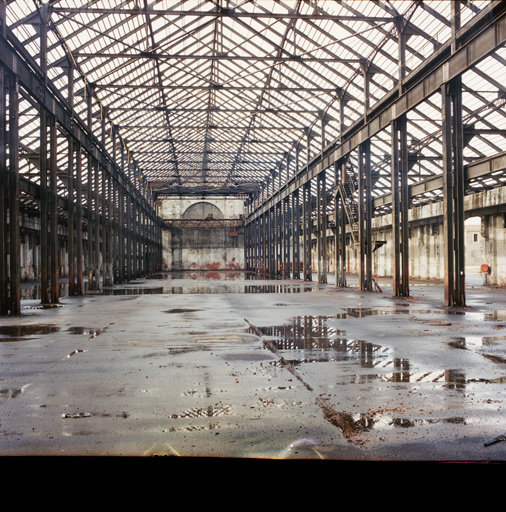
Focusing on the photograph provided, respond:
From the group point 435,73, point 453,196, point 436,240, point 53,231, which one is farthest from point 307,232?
point 53,231

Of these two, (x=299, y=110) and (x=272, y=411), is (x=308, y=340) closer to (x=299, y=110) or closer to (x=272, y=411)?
(x=272, y=411)

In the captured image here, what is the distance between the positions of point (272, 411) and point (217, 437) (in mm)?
811

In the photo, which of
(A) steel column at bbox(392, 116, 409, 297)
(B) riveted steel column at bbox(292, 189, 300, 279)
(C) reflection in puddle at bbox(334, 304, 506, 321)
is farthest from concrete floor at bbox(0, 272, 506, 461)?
(B) riveted steel column at bbox(292, 189, 300, 279)

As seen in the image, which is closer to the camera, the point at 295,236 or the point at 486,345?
the point at 486,345

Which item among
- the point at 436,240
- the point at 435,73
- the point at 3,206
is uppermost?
the point at 435,73

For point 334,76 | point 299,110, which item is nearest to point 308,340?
point 334,76

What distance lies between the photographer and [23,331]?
33.9ft

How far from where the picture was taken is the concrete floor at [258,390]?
383cm

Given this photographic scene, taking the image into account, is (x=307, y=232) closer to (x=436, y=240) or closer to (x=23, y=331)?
(x=436, y=240)

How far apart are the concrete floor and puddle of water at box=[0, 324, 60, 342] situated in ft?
0.21

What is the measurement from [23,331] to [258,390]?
702 centimetres

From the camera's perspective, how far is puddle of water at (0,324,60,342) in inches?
372

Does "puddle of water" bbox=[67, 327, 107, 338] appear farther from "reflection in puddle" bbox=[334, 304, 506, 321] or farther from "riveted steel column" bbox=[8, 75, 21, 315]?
"reflection in puddle" bbox=[334, 304, 506, 321]

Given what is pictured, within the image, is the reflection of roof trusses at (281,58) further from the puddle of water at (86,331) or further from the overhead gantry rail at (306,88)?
the puddle of water at (86,331)
